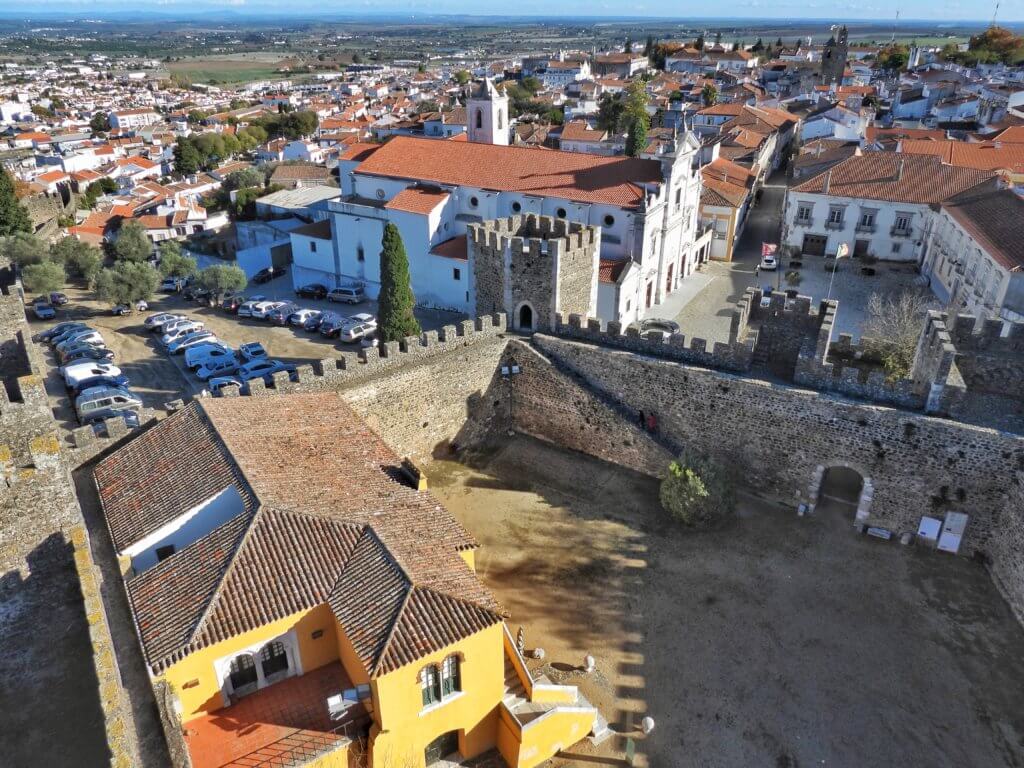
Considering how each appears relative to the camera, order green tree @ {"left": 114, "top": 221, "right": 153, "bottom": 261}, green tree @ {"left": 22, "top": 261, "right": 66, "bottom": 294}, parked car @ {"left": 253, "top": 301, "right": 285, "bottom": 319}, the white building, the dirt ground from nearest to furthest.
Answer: the dirt ground → parked car @ {"left": 253, "top": 301, "right": 285, "bottom": 319} → green tree @ {"left": 22, "top": 261, "right": 66, "bottom": 294} → the white building → green tree @ {"left": 114, "top": 221, "right": 153, "bottom": 261}

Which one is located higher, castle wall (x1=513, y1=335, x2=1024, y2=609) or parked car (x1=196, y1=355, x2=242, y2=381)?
castle wall (x1=513, y1=335, x2=1024, y2=609)

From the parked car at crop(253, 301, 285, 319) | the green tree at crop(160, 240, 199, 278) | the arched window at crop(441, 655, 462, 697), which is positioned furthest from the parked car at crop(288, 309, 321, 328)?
the arched window at crop(441, 655, 462, 697)

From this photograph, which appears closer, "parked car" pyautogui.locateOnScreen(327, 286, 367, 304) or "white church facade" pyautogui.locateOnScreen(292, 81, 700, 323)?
"white church facade" pyautogui.locateOnScreen(292, 81, 700, 323)

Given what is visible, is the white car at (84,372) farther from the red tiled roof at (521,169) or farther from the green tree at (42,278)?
the red tiled roof at (521,169)

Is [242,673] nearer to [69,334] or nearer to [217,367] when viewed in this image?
[217,367]

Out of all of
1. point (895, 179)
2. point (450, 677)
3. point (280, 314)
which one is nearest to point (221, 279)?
point (280, 314)

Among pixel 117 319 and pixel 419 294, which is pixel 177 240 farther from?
pixel 419 294

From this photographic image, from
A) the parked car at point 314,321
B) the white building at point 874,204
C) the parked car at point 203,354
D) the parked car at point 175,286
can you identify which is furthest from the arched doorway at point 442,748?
the parked car at point 175,286

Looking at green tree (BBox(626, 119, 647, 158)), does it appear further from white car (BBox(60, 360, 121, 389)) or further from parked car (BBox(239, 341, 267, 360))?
white car (BBox(60, 360, 121, 389))
